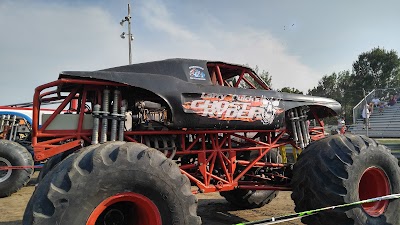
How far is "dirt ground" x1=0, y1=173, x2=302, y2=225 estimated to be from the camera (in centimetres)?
561

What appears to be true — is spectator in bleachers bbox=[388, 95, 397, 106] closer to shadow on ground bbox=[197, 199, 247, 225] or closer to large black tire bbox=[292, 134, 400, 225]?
shadow on ground bbox=[197, 199, 247, 225]

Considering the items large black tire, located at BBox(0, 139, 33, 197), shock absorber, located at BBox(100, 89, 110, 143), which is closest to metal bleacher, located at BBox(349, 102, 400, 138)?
large black tire, located at BBox(0, 139, 33, 197)

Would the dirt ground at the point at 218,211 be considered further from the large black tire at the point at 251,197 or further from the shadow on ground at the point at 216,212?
the large black tire at the point at 251,197

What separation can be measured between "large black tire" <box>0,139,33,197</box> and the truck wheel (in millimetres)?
6015

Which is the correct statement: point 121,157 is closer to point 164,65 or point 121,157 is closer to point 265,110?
point 164,65

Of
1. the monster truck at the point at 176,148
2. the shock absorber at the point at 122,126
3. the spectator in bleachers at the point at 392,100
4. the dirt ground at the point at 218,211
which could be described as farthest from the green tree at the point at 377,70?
the shock absorber at the point at 122,126

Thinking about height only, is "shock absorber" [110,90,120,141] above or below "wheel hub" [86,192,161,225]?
above

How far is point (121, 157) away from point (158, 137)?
1164 millimetres

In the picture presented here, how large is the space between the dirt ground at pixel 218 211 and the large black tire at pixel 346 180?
3.55 ft

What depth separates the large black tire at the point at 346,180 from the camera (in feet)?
13.0

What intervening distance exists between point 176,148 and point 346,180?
6.44ft

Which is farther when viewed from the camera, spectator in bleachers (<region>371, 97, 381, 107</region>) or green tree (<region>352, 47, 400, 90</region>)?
green tree (<region>352, 47, 400, 90</region>)

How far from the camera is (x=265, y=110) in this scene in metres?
4.37

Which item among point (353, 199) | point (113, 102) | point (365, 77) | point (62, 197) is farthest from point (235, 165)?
point (365, 77)
